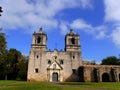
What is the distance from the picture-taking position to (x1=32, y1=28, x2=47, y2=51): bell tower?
4430cm

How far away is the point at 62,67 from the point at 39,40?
8025 millimetres

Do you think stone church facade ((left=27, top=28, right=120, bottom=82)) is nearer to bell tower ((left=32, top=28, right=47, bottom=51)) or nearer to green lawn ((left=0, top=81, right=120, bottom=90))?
bell tower ((left=32, top=28, right=47, bottom=51))

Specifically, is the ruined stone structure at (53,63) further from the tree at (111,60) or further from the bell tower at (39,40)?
the tree at (111,60)

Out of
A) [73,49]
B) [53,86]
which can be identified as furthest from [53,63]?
[53,86]

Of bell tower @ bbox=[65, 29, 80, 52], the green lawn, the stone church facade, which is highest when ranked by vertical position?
bell tower @ bbox=[65, 29, 80, 52]

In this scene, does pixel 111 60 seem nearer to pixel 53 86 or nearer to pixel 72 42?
pixel 72 42

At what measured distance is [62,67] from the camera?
4309 cm

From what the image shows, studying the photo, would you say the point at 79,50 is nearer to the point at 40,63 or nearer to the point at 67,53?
the point at 67,53

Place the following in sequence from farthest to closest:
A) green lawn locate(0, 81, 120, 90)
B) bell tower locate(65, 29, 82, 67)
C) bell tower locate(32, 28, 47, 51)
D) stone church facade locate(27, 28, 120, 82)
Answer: bell tower locate(32, 28, 47, 51) → bell tower locate(65, 29, 82, 67) → stone church facade locate(27, 28, 120, 82) → green lawn locate(0, 81, 120, 90)

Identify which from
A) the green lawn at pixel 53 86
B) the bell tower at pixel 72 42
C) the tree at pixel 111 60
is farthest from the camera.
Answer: the tree at pixel 111 60

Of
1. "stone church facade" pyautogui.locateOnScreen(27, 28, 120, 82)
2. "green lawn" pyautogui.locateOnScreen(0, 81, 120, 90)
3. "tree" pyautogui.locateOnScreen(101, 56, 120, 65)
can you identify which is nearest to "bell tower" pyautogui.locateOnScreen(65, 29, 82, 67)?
"stone church facade" pyautogui.locateOnScreen(27, 28, 120, 82)

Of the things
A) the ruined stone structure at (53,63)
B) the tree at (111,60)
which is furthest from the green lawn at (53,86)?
the tree at (111,60)

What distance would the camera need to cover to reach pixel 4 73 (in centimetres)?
5397

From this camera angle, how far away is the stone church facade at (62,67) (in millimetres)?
41625
